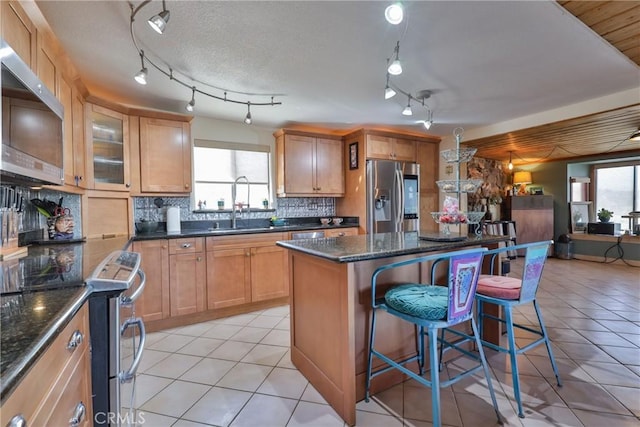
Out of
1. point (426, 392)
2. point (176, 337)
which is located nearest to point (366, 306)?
point (426, 392)

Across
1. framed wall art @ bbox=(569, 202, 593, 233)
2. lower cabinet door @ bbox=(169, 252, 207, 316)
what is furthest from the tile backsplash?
framed wall art @ bbox=(569, 202, 593, 233)

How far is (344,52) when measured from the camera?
221cm

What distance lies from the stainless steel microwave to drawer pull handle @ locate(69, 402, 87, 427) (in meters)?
1.02

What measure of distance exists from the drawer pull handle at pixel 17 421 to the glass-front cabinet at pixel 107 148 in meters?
2.69

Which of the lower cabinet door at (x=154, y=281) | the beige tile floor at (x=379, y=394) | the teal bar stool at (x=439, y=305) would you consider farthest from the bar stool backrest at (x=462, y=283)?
the lower cabinet door at (x=154, y=281)

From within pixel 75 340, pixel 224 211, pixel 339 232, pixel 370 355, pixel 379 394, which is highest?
pixel 224 211

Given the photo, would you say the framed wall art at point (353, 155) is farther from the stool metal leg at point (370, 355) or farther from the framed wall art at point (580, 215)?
the framed wall art at point (580, 215)

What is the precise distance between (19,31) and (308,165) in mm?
3065

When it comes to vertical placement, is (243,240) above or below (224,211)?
below

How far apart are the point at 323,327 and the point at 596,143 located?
19.0 ft

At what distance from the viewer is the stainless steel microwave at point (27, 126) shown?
1256mm

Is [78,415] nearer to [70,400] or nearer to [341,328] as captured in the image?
[70,400]

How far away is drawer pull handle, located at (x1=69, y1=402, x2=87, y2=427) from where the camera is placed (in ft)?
2.86

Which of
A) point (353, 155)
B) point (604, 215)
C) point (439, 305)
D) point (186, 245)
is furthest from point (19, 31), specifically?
point (604, 215)
